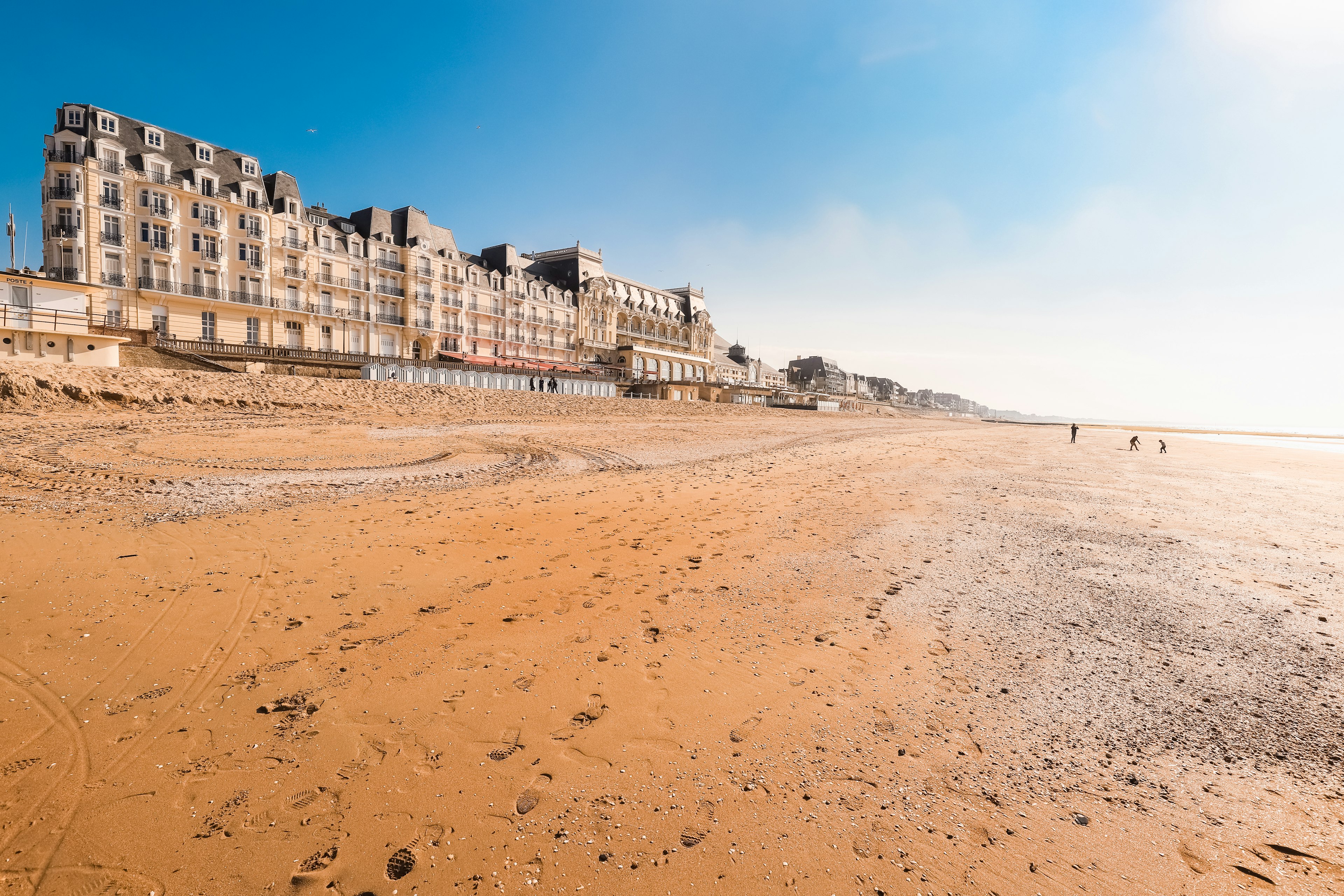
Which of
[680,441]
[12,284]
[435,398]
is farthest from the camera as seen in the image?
[435,398]

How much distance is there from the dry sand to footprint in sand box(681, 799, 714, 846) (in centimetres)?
1

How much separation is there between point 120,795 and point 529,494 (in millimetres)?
8364

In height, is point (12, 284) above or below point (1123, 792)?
above

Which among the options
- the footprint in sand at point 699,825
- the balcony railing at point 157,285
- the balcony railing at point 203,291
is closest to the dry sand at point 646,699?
the footprint in sand at point 699,825

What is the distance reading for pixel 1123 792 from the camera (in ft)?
11.0

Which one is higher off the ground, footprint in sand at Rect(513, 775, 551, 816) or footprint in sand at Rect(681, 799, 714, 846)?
footprint in sand at Rect(681, 799, 714, 846)

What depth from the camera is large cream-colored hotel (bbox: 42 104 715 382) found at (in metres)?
36.5

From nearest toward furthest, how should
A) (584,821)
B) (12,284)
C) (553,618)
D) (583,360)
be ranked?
(584,821) < (553,618) < (12,284) < (583,360)

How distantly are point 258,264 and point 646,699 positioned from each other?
5495 cm

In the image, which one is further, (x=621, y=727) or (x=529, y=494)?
(x=529, y=494)

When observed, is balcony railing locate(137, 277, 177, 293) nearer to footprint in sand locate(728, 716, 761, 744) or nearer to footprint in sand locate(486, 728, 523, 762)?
footprint in sand locate(486, 728, 523, 762)

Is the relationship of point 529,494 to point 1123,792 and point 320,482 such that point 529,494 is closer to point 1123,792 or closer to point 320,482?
point 320,482

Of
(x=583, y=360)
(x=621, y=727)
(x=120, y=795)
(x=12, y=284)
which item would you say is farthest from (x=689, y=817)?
(x=583, y=360)

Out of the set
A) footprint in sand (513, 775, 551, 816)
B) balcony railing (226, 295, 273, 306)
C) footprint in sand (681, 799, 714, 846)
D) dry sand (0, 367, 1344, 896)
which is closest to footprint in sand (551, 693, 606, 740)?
dry sand (0, 367, 1344, 896)
